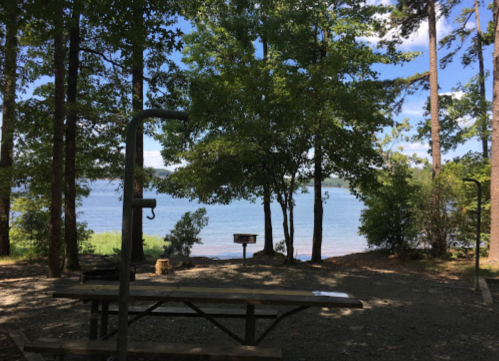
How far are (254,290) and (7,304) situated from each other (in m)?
4.61

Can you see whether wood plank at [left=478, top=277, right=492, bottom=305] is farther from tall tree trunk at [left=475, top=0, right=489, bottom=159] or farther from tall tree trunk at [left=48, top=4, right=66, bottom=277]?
tall tree trunk at [left=475, top=0, right=489, bottom=159]

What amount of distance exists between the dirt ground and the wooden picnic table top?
600 mm

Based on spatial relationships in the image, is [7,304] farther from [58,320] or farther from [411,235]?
[411,235]

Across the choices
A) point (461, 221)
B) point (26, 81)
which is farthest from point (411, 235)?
point (26, 81)

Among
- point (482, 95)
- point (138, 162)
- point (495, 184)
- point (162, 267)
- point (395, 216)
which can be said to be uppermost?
point (482, 95)

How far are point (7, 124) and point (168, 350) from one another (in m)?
8.60

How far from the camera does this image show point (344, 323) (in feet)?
18.0

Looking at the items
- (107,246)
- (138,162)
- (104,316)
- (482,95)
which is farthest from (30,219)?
(482,95)

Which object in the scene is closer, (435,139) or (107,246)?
(435,139)

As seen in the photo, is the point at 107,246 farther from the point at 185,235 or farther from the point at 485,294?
the point at 485,294

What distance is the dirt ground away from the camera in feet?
14.6

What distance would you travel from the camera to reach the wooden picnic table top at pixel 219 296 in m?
3.48

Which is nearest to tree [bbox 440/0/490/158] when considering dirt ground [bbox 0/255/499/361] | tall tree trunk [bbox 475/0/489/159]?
tall tree trunk [bbox 475/0/489/159]

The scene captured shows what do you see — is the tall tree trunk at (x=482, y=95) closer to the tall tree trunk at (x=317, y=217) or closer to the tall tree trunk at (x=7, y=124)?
the tall tree trunk at (x=317, y=217)
